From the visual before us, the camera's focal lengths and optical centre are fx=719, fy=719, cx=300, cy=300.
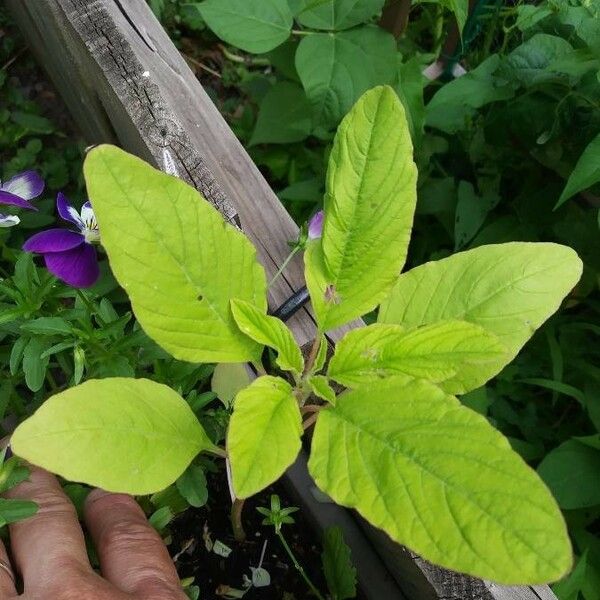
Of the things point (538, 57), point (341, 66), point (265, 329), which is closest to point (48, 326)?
point (265, 329)

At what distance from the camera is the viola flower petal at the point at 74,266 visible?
83 cm

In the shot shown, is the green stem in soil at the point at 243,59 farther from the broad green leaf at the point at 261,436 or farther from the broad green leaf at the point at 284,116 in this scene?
the broad green leaf at the point at 261,436

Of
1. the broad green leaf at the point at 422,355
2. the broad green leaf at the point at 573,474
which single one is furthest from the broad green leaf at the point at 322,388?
the broad green leaf at the point at 573,474

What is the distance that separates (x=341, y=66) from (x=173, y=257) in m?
0.73

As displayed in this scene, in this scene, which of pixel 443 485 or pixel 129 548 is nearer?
pixel 443 485

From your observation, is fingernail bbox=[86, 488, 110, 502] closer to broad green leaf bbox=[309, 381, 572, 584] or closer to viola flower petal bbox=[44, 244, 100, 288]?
viola flower petal bbox=[44, 244, 100, 288]

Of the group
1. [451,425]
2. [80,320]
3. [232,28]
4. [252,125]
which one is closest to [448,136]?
[252,125]

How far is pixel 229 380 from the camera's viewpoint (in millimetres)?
964

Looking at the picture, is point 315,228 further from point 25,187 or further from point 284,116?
point 284,116

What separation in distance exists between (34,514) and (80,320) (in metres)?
0.23

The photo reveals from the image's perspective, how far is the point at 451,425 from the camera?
55 cm

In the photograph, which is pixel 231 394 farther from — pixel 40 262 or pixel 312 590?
pixel 40 262

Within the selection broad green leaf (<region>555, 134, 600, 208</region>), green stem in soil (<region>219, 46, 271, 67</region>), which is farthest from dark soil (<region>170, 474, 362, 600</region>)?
green stem in soil (<region>219, 46, 271, 67</region>)

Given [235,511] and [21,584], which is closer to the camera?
[21,584]
